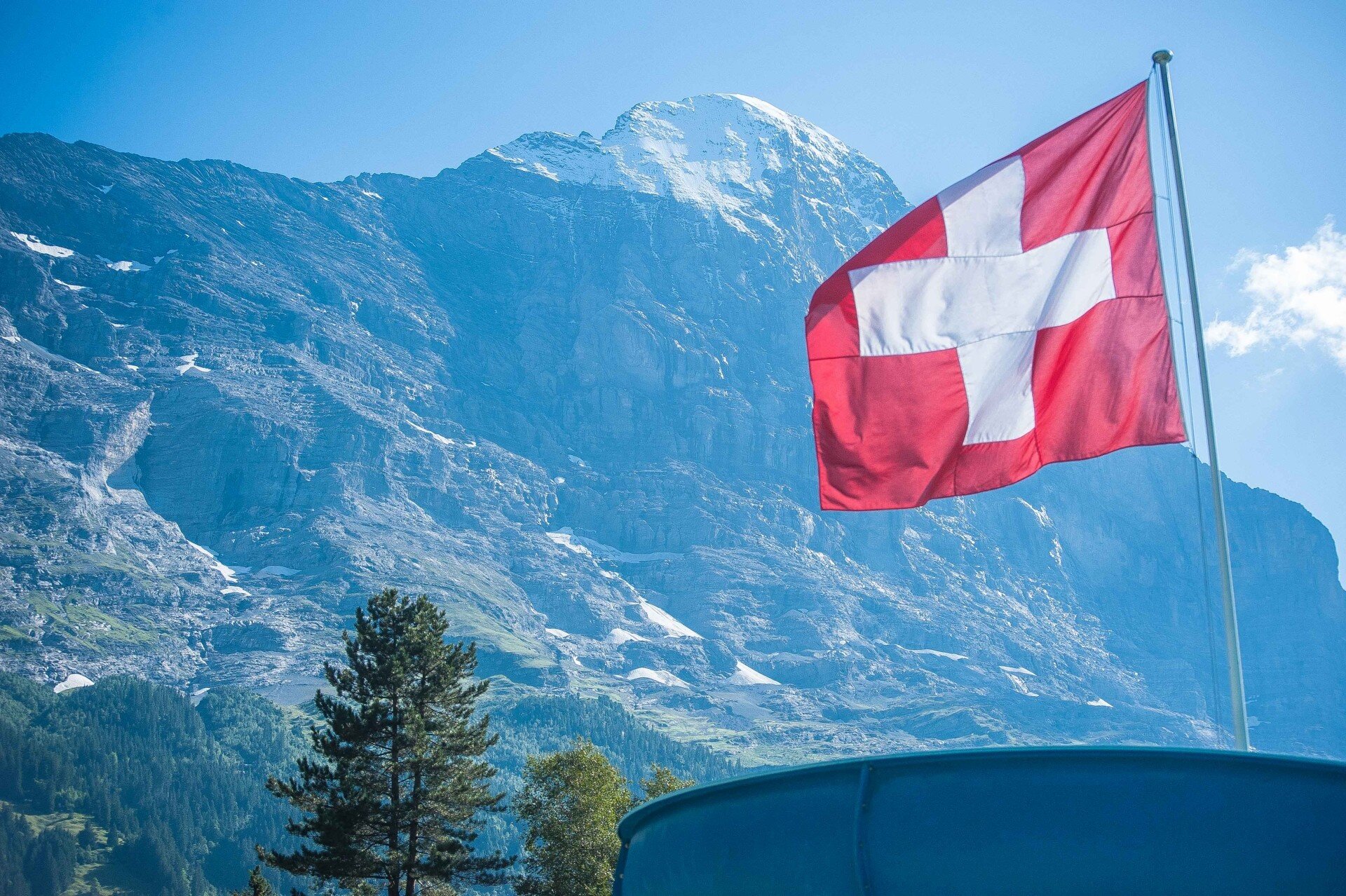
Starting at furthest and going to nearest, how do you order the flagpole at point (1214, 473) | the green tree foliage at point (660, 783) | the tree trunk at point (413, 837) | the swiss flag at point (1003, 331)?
the green tree foliage at point (660, 783) < the tree trunk at point (413, 837) < the swiss flag at point (1003, 331) < the flagpole at point (1214, 473)

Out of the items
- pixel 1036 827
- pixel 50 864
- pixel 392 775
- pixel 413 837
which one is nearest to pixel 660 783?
pixel 413 837

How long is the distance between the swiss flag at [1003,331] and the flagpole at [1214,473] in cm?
70

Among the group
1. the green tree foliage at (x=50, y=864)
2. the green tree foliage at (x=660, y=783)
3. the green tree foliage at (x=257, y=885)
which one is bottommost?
the green tree foliage at (x=50, y=864)

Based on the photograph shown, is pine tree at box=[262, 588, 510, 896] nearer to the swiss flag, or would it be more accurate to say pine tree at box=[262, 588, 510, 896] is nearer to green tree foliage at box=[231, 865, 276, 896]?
green tree foliage at box=[231, 865, 276, 896]

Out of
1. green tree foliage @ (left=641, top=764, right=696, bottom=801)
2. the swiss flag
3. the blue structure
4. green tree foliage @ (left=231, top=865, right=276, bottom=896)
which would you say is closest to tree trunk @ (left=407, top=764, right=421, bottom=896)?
green tree foliage @ (left=231, top=865, right=276, bottom=896)

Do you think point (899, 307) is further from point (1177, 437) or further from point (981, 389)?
point (1177, 437)

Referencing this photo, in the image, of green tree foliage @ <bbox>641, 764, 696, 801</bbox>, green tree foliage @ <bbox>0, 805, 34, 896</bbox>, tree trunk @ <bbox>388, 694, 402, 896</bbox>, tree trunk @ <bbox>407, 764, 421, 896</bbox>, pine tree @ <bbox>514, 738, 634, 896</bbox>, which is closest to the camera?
tree trunk @ <bbox>388, 694, 402, 896</bbox>

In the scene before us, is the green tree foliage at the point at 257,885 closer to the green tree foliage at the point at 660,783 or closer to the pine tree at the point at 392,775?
the pine tree at the point at 392,775

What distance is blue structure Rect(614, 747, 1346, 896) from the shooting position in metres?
5.66

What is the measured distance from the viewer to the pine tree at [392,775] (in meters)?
33.8

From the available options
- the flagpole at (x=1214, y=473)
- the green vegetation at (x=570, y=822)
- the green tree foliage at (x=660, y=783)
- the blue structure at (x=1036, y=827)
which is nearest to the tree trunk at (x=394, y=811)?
the green vegetation at (x=570, y=822)

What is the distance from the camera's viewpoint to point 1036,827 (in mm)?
5941

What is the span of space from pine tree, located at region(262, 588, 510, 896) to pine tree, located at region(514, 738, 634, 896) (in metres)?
6.79

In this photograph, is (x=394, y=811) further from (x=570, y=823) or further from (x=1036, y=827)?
(x=1036, y=827)
